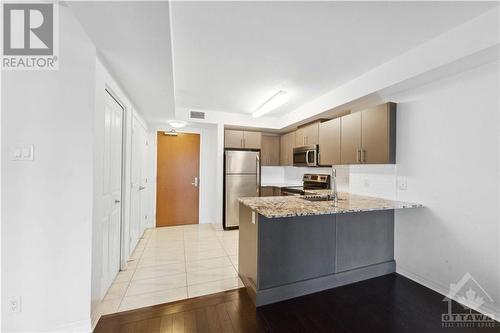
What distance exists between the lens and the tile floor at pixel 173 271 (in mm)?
2123

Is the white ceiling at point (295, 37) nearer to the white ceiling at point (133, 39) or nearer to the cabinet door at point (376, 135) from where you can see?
the white ceiling at point (133, 39)

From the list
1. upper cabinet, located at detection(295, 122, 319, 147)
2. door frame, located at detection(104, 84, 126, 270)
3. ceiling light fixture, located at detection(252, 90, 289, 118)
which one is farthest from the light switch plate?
upper cabinet, located at detection(295, 122, 319, 147)

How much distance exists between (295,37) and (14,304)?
3058 mm

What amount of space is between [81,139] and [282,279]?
7.23 ft

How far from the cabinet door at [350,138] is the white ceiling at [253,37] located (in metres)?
0.57

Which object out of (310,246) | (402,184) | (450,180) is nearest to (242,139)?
(310,246)

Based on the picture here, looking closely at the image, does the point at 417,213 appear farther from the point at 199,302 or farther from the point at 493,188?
the point at 199,302

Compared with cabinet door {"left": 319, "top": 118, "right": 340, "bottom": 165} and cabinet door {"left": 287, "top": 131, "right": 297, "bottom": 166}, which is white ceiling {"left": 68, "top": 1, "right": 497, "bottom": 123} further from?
cabinet door {"left": 287, "top": 131, "right": 297, "bottom": 166}

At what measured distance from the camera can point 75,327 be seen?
1.58m

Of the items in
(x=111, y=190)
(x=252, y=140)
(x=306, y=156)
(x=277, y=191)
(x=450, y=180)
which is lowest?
(x=277, y=191)

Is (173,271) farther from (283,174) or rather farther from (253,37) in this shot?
(283,174)

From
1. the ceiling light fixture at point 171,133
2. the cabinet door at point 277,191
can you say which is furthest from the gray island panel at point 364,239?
the ceiling light fixture at point 171,133

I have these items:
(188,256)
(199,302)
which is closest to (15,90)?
(199,302)

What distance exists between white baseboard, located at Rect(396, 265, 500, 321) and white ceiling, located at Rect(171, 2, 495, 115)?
8.12ft
